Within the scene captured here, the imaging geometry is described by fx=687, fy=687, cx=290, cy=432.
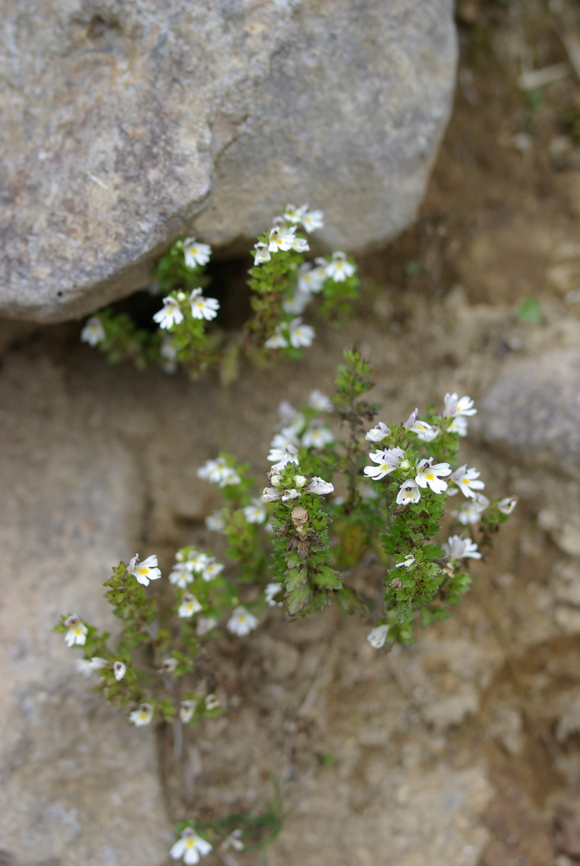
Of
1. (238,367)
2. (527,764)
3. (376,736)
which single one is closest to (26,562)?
(238,367)

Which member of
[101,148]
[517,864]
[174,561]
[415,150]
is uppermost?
[101,148]

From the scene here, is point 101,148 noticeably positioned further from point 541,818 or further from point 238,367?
point 541,818

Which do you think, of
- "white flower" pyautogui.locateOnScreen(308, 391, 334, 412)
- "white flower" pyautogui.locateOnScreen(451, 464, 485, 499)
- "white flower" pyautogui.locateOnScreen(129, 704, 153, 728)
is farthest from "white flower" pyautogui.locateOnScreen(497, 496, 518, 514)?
"white flower" pyautogui.locateOnScreen(129, 704, 153, 728)

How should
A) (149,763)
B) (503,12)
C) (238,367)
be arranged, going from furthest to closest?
(503,12) → (238,367) → (149,763)

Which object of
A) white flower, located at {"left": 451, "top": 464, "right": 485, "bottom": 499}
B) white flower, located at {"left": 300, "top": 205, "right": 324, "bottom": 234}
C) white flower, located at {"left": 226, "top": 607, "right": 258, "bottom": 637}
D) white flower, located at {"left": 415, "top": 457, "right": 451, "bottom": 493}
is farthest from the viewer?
white flower, located at {"left": 226, "top": 607, "right": 258, "bottom": 637}

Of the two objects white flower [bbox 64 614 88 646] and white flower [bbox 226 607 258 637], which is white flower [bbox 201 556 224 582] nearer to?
white flower [bbox 226 607 258 637]

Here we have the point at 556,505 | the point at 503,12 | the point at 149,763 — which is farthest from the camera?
the point at 503,12
